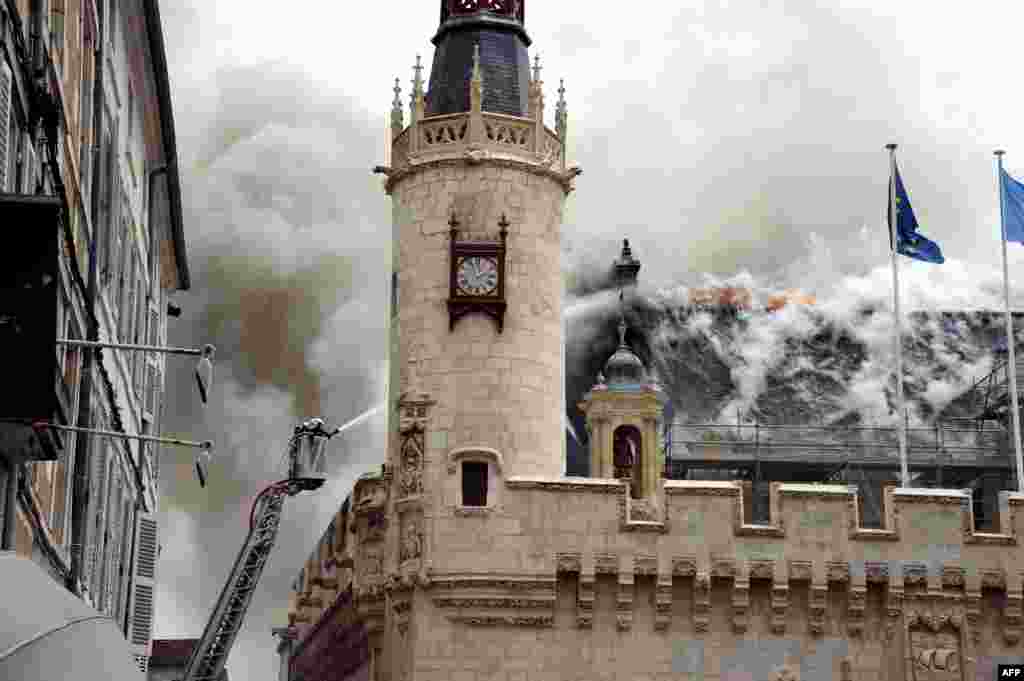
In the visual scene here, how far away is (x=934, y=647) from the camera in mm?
40938

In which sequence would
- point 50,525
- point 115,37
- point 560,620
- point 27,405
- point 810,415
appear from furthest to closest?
point 810,415, point 560,620, point 115,37, point 50,525, point 27,405

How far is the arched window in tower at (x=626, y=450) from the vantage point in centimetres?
5859

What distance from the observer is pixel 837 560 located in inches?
1606

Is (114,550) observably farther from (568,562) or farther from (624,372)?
(624,372)

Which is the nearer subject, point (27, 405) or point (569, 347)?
point (27, 405)

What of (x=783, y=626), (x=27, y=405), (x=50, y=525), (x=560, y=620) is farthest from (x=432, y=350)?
(x=27, y=405)

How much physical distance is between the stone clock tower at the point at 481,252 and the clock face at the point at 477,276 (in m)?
0.02

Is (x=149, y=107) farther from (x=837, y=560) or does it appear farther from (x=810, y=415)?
(x=810, y=415)

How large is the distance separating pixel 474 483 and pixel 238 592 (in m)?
8.13

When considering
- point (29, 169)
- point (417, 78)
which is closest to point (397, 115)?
point (417, 78)

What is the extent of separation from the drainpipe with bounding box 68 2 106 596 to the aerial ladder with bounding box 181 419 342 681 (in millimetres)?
4036

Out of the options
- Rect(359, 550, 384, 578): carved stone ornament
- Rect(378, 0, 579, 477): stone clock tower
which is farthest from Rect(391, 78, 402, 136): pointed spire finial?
Rect(359, 550, 384, 578): carved stone ornament

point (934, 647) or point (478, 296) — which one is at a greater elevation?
point (478, 296)

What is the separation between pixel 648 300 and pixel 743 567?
41.3 m
